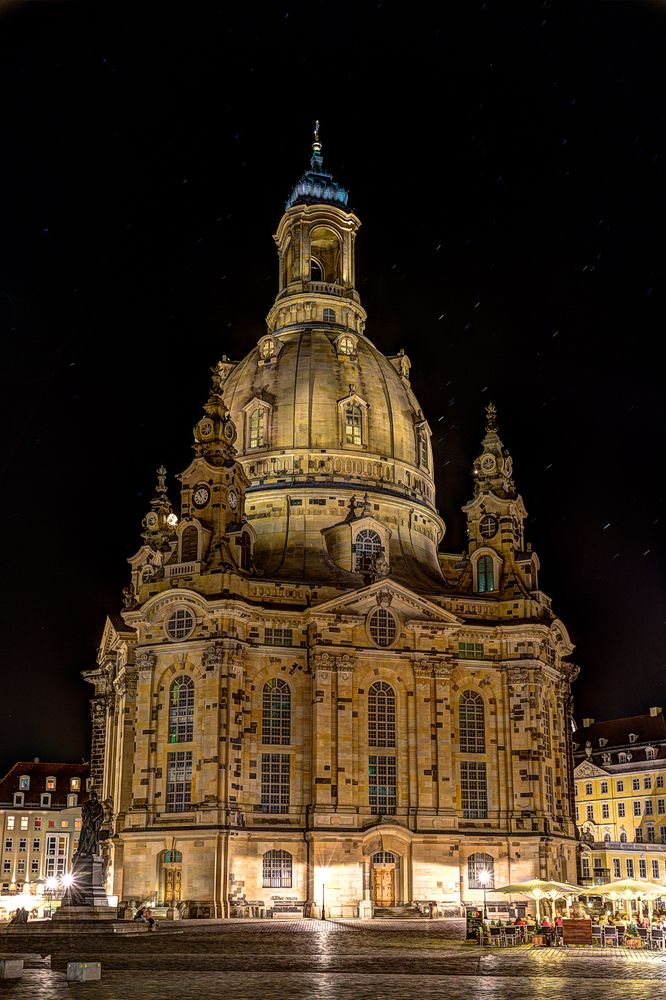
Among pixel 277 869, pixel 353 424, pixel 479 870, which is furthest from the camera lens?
pixel 353 424

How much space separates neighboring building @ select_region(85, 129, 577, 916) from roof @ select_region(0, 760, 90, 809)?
36.5 m

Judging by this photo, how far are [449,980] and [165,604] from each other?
4468 cm

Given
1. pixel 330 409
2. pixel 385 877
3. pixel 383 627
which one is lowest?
pixel 385 877

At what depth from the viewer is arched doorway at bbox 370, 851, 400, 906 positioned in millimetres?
72438

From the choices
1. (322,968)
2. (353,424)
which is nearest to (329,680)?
(353,424)

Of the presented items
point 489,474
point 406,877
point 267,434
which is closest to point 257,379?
point 267,434

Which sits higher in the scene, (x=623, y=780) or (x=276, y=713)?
(x=276, y=713)

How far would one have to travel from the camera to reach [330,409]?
3442 inches

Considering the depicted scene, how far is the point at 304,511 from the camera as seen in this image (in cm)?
8481

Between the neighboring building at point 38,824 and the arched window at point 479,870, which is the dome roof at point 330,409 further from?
the neighboring building at point 38,824

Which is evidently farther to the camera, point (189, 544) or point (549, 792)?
point (549, 792)

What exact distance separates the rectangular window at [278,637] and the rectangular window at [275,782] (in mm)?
6680

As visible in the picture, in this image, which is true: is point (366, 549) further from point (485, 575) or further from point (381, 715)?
point (381, 715)

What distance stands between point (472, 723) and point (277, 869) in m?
15.9
